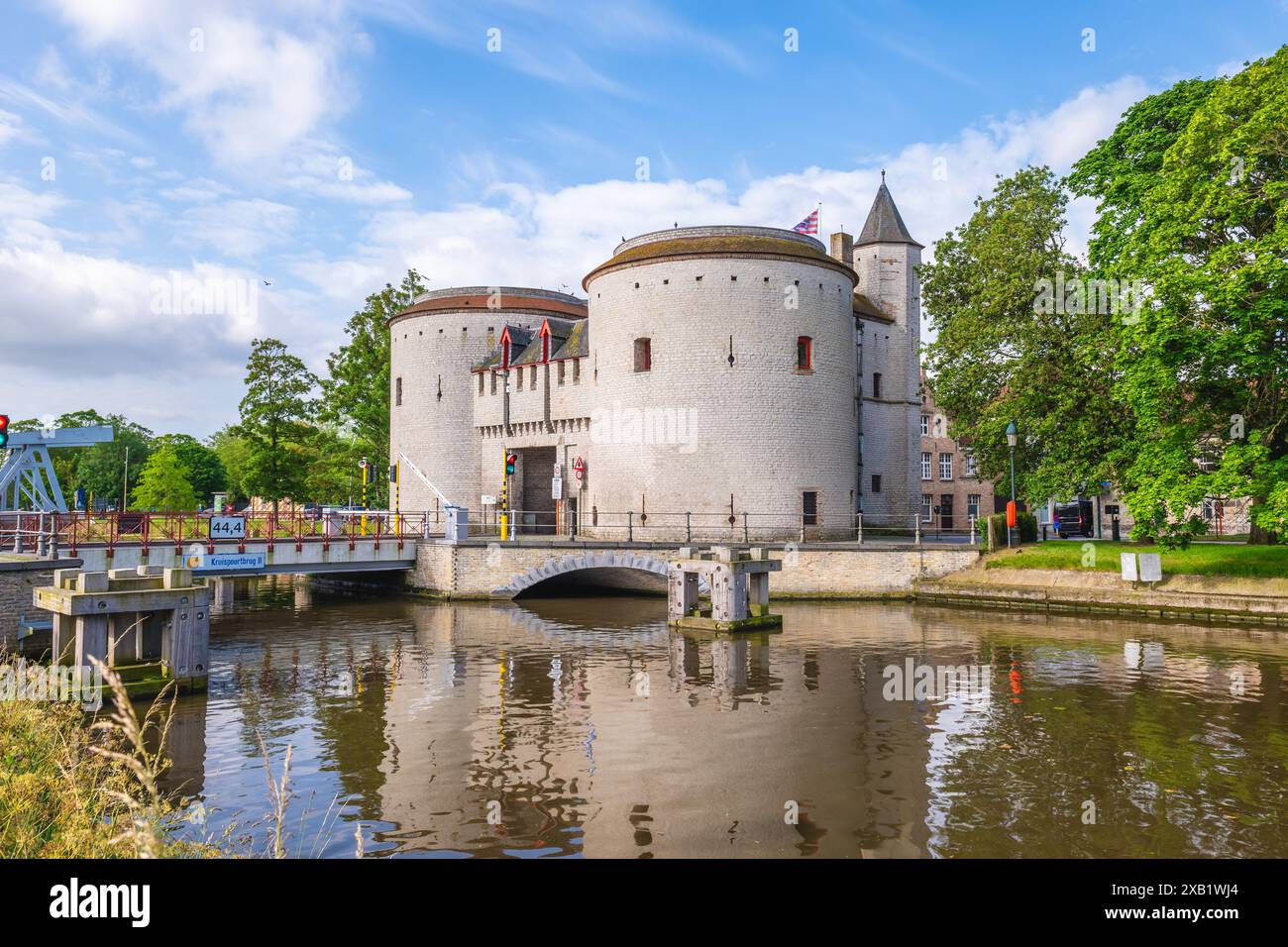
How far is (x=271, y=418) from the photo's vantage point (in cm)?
4131

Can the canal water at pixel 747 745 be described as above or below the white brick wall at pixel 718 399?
below

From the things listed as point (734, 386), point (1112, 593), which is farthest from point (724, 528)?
point (1112, 593)

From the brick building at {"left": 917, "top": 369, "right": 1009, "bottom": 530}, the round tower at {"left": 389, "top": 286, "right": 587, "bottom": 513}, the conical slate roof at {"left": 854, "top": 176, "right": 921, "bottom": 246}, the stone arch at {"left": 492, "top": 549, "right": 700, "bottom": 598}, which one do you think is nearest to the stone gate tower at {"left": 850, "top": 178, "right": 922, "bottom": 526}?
the conical slate roof at {"left": 854, "top": 176, "right": 921, "bottom": 246}

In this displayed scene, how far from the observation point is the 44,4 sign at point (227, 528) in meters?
24.1

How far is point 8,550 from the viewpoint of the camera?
2045cm

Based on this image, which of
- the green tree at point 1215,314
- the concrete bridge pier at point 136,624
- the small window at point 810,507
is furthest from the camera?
the small window at point 810,507

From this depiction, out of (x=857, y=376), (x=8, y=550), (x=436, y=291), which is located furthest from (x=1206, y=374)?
(x=436, y=291)

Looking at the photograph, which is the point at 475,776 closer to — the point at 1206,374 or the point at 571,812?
the point at 571,812

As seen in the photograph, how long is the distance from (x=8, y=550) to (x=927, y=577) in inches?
976

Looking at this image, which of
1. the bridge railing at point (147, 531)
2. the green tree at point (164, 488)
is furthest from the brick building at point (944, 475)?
the green tree at point (164, 488)

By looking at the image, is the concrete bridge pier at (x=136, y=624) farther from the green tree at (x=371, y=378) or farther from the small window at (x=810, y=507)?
the green tree at (x=371, y=378)

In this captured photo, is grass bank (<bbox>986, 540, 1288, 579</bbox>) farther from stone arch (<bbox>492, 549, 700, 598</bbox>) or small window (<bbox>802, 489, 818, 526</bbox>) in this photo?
stone arch (<bbox>492, 549, 700, 598</bbox>)

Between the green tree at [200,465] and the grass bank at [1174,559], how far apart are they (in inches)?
2546
